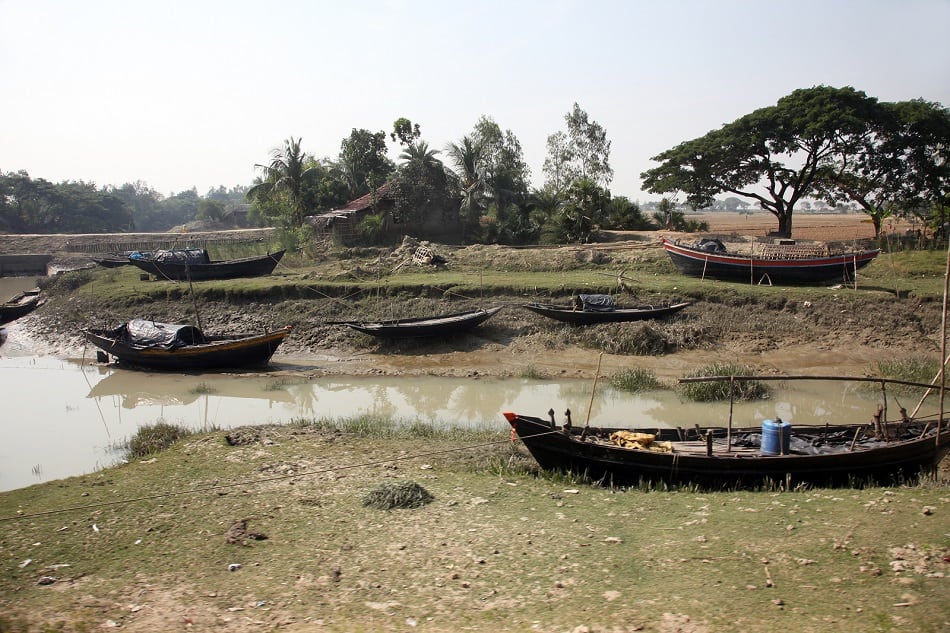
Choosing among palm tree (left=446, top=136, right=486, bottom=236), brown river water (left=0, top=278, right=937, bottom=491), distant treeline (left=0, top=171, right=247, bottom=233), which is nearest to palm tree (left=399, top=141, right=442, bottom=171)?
palm tree (left=446, top=136, right=486, bottom=236)

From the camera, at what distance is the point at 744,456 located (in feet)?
26.4

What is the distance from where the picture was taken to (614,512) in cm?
708

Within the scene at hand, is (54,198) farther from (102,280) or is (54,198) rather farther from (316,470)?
(316,470)

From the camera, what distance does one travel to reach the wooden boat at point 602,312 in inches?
721

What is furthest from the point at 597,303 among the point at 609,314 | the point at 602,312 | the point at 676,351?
the point at 676,351

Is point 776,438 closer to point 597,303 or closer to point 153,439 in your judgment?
point 153,439

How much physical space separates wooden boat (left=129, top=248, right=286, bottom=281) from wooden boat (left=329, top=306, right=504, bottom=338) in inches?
345

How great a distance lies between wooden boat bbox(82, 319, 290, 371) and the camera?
56.7 feet

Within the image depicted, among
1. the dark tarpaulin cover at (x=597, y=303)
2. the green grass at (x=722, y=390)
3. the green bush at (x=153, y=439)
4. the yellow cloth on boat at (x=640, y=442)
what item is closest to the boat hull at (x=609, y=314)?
the dark tarpaulin cover at (x=597, y=303)

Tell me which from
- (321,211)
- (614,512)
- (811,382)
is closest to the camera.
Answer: (614,512)

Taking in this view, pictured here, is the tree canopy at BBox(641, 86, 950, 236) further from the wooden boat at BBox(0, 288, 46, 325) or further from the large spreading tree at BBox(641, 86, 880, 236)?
the wooden boat at BBox(0, 288, 46, 325)

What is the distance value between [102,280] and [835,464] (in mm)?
28651

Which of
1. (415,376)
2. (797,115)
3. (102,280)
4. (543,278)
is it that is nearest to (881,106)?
(797,115)

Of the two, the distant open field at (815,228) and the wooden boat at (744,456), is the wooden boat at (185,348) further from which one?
the distant open field at (815,228)
